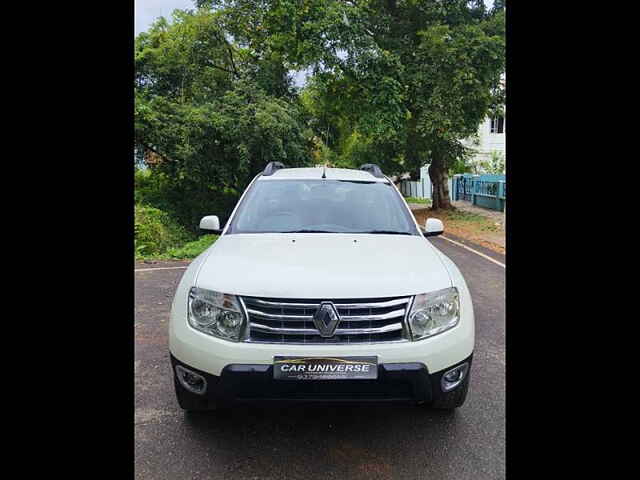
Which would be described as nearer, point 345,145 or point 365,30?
point 365,30

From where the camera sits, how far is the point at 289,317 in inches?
96.4

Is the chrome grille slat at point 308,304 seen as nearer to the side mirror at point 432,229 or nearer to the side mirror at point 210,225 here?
the side mirror at point 210,225

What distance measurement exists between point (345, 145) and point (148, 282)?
58.4 ft

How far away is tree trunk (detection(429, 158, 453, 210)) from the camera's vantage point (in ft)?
63.7

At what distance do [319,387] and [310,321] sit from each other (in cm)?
34

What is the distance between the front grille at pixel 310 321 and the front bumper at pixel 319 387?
163 millimetres

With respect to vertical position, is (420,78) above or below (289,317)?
above

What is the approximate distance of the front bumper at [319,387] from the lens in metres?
→ 2.41

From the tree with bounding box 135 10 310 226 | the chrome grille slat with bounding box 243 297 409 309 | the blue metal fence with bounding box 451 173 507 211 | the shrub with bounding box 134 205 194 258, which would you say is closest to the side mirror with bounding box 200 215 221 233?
the chrome grille slat with bounding box 243 297 409 309

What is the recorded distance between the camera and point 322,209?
3869mm

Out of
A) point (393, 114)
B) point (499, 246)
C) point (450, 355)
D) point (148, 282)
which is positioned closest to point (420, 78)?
point (393, 114)
